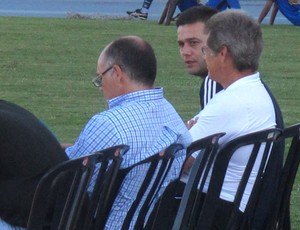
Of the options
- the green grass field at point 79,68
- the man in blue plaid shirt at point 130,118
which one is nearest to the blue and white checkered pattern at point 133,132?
the man in blue plaid shirt at point 130,118

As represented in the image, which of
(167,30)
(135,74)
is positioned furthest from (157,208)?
(167,30)

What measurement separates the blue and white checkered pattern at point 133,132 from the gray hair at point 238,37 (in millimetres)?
384

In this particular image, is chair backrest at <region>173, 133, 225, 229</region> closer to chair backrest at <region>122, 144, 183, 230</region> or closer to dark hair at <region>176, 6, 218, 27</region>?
chair backrest at <region>122, 144, 183, 230</region>

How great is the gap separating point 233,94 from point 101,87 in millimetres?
587

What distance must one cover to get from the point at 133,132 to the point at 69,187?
2.05 feet

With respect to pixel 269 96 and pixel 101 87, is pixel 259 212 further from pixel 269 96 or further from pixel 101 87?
pixel 101 87

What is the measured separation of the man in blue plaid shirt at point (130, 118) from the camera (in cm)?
430

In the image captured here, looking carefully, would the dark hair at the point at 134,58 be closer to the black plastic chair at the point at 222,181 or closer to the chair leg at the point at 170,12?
the black plastic chair at the point at 222,181

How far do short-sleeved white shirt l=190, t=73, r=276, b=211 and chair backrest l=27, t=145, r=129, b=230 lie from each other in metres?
0.90

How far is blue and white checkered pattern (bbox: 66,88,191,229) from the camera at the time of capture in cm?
429

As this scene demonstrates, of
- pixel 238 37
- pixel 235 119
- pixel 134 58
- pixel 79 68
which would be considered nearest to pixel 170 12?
Result: pixel 79 68

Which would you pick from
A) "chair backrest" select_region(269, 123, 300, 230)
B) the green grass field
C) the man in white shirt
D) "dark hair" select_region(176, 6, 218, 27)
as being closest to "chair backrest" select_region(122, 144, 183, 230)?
the man in white shirt

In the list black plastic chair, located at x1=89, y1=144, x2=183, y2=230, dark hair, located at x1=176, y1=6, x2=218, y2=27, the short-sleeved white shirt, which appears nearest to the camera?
black plastic chair, located at x1=89, y1=144, x2=183, y2=230

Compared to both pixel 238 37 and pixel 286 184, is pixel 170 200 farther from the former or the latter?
→ pixel 238 37
